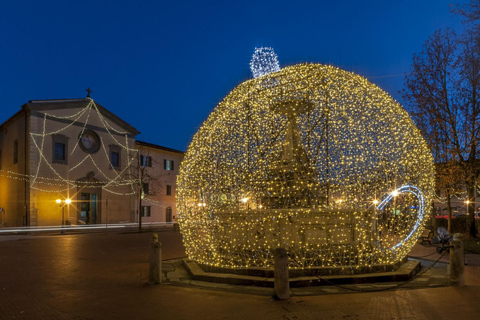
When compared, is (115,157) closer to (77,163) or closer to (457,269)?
(77,163)

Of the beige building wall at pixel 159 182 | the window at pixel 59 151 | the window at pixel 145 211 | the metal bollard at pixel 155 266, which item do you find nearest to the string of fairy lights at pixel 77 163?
the window at pixel 59 151

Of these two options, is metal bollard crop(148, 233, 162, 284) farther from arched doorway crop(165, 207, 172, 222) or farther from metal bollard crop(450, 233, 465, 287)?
arched doorway crop(165, 207, 172, 222)

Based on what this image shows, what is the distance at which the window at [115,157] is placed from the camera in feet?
121

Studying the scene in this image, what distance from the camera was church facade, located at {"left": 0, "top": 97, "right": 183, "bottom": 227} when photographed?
3086cm

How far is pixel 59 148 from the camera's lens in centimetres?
3275

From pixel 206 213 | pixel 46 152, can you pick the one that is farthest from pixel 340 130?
pixel 46 152

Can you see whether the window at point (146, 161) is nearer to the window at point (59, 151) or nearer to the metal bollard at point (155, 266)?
the window at point (59, 151)

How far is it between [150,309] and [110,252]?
9415 mm

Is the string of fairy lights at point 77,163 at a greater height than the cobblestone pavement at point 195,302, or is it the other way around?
the string of fairy lights at point 77,163

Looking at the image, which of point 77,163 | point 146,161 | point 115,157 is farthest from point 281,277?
point 146,161

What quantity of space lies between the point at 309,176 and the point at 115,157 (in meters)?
31.7

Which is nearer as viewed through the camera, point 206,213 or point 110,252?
point 206,213

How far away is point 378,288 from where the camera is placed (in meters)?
7.89

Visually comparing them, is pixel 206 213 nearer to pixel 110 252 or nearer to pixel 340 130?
pixel 340 130
